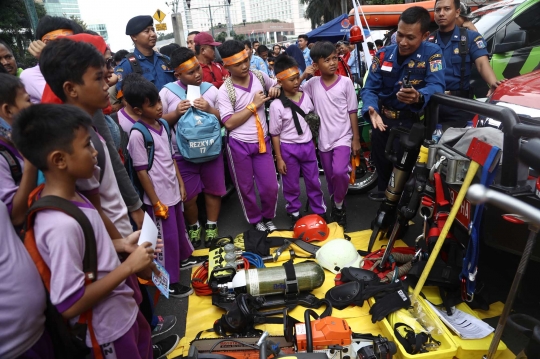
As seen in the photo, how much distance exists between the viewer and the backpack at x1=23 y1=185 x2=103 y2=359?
1.51 meters

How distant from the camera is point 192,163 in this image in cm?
397

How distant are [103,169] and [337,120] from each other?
2775 millimetres

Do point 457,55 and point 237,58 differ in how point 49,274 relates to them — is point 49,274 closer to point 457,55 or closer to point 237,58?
point 237,58

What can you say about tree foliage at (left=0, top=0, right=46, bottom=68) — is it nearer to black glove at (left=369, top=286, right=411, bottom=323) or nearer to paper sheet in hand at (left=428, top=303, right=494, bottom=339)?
black glove at (left=369, top=286, right=411, bottom=323)

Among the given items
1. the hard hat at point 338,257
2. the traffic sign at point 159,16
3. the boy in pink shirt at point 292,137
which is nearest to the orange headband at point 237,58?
the boy in pink shirt at point 292,137

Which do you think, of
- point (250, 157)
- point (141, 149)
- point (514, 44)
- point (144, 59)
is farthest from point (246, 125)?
point (514, 44)

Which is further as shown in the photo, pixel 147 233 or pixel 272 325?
pixel 272 325

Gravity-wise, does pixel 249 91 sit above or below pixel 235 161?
above

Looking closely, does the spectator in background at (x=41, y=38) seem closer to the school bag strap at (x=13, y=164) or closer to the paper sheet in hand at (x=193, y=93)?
the school bag strap at (x=13, y=164)

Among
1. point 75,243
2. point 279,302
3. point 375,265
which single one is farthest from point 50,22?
point 375,265

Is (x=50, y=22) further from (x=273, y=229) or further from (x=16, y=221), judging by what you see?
(x=273, y=229)

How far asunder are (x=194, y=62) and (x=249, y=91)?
655mm

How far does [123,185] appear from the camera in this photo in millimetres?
2432

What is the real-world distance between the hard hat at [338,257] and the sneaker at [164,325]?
1426 millimetres
